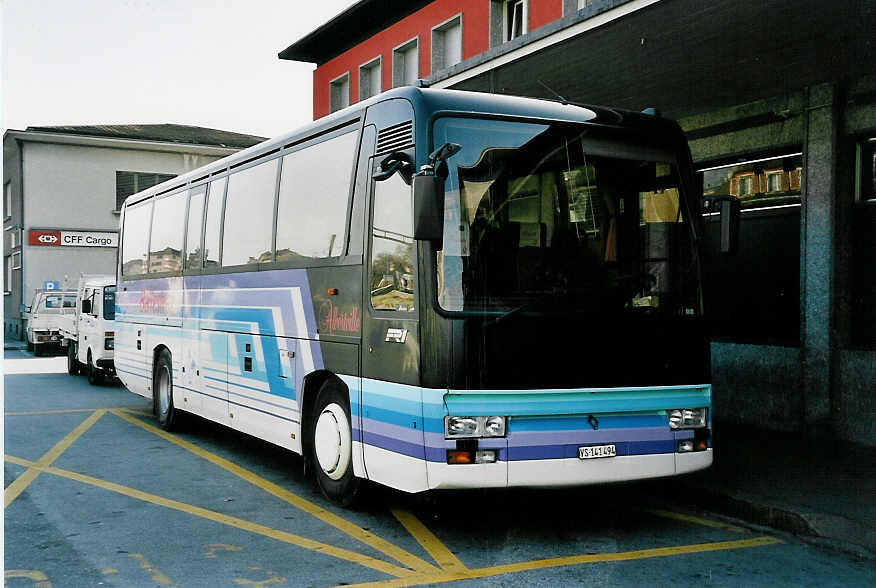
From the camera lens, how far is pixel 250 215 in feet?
30.8

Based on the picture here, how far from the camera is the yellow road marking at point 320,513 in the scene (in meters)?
5.91

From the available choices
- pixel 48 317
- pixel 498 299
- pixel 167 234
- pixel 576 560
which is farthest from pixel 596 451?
pixel 48 317

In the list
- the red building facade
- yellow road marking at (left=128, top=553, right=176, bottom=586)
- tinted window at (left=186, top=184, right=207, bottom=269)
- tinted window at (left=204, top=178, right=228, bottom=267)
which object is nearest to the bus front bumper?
yellow road marking at (left=128, top=553, right=176, bottom=586)

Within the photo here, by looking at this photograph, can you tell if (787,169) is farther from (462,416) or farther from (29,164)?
(29,164)

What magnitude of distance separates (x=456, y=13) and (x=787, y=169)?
11901mm

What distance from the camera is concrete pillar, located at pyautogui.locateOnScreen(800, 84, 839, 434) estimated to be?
10.2 m

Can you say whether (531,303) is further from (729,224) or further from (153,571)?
(153,571)

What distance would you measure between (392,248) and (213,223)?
4.46m

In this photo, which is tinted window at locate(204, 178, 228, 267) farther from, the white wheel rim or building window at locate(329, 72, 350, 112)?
building window at locate(329, 72, 350, 112)

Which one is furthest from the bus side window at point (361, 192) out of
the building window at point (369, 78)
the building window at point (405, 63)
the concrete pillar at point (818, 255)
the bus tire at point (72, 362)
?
the building window at point (369, 78)

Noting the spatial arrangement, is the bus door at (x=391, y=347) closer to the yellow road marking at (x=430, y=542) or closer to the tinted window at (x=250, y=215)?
the yellow road marking at (x=430, y=542)

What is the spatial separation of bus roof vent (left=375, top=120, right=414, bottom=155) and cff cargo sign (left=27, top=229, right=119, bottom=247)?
36016mm

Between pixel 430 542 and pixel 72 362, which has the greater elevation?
pixel 72 362

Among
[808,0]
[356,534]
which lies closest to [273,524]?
[356,534]
